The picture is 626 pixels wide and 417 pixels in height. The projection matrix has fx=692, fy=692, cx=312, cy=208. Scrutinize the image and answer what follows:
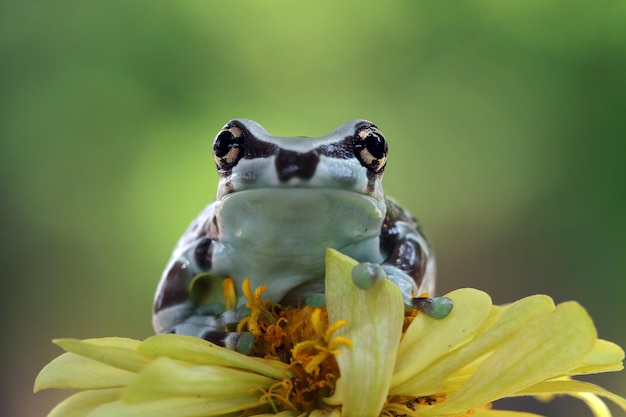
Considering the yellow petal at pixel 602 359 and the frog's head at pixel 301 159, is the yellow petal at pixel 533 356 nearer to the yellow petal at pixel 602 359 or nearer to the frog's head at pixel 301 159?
the yellow petal at pixel 602 359

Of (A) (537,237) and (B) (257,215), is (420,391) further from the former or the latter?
(A) (537,237)

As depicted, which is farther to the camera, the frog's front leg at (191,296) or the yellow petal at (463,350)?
the frog's front leg at (191,296)

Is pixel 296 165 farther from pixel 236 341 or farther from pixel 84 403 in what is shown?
pixel 84 403

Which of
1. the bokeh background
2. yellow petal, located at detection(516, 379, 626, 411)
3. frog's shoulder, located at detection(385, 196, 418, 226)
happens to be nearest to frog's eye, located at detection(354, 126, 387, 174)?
frog's shoulder, located at detection(385, 196, 418, 226)

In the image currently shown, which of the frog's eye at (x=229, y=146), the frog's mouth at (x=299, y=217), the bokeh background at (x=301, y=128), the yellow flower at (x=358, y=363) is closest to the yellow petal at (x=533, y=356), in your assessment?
the yellow flower at (x=358, y=363)

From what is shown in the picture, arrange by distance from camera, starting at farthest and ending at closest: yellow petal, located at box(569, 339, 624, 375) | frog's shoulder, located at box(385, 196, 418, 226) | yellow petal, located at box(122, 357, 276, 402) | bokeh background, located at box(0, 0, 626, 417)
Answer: bokeh background, located at box(0, 0, 626, 417)
frog's shoulder, located at box(385, 196, 418, 226)
yellow petal, located at box(569, 339, 624, 375)
yellow petal, located at box(122, 357, 276, 402)

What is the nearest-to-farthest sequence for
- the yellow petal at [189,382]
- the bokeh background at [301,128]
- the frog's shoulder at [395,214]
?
the yellow petal at [189,382]
the frog's shoulder at [395,214]
the bokeh background at [301,128]

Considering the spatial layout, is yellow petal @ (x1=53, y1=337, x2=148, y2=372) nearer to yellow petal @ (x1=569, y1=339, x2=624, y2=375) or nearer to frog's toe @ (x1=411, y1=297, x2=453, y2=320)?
frog's toe @ (x1=411, y1=297, x2=453, y2=320)
